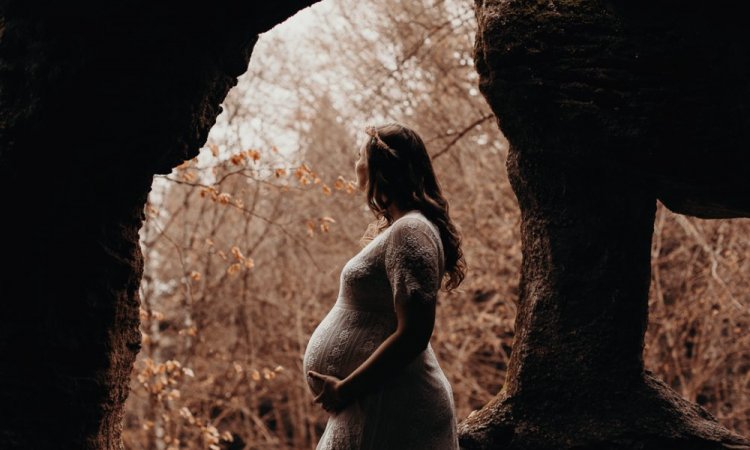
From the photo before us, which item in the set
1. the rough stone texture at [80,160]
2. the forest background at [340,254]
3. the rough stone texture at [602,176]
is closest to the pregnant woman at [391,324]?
the rough stone texture at [80,160]

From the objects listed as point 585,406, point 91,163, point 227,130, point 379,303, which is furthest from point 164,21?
point 227,130

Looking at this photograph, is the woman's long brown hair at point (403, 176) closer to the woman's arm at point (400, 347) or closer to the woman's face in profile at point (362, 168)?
the woman's face in profile at point (362, 168)

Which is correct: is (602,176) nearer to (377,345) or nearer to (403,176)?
(403,176)

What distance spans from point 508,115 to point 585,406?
58.8 inches

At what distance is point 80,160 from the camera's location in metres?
2.62

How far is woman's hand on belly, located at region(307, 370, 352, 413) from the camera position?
8.71 ft

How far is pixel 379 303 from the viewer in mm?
2758

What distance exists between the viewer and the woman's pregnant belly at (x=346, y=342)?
273cm

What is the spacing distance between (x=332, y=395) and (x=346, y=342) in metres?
0.19

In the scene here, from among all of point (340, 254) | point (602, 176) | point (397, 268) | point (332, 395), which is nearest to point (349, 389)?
point (332, 395)

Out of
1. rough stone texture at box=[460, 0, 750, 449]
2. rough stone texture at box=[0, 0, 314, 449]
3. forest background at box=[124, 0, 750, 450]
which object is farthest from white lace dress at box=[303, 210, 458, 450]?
forest background at box=[124, 0, 750, 450]

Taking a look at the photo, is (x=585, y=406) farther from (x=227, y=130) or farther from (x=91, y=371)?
(x=227, y=130)

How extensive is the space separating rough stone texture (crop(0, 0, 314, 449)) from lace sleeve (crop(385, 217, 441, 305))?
902 millimetres

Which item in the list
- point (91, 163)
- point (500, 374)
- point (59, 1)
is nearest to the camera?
point (59, 1)
